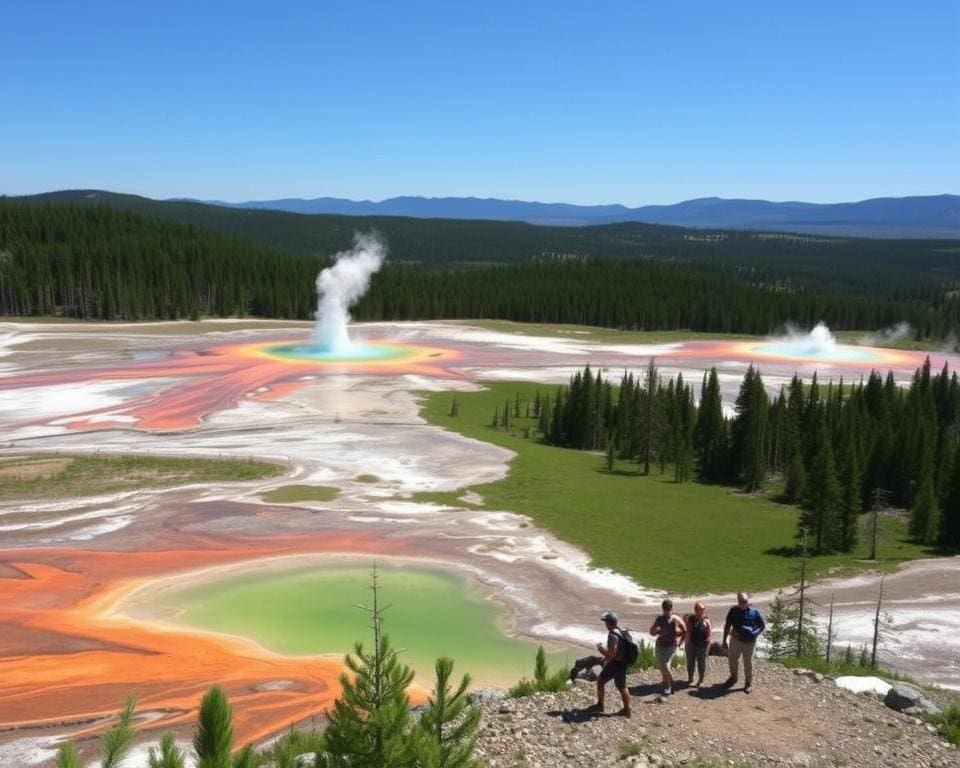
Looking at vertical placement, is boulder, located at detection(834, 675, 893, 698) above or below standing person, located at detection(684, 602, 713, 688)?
below

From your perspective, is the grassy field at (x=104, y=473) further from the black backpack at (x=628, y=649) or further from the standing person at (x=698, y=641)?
the black backpack at (x=628, y=649)

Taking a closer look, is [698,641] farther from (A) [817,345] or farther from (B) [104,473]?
(A) [817,345]

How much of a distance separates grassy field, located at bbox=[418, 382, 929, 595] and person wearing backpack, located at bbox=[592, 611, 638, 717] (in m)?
20.3

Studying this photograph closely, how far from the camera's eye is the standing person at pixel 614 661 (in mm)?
15312

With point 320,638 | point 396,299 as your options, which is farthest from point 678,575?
point 396,299

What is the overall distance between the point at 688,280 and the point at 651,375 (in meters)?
119

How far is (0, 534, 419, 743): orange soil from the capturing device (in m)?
23.9

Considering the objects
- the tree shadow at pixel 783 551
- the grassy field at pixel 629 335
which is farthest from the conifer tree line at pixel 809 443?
the grassy field at pixel 629 335

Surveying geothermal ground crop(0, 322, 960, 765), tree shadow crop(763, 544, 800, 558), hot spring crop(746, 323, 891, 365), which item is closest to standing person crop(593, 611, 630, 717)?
geothermal ground crop(0, 322, 960, 765)

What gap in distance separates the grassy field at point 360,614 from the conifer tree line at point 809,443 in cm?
2011

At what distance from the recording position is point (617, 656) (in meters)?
15.3

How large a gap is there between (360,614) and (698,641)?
59.2 feet

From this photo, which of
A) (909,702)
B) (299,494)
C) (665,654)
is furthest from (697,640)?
(299,494)

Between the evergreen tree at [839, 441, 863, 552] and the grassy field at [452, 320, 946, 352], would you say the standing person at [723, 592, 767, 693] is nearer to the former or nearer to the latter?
the evergreen tree at [839, 441, 863, 552]
